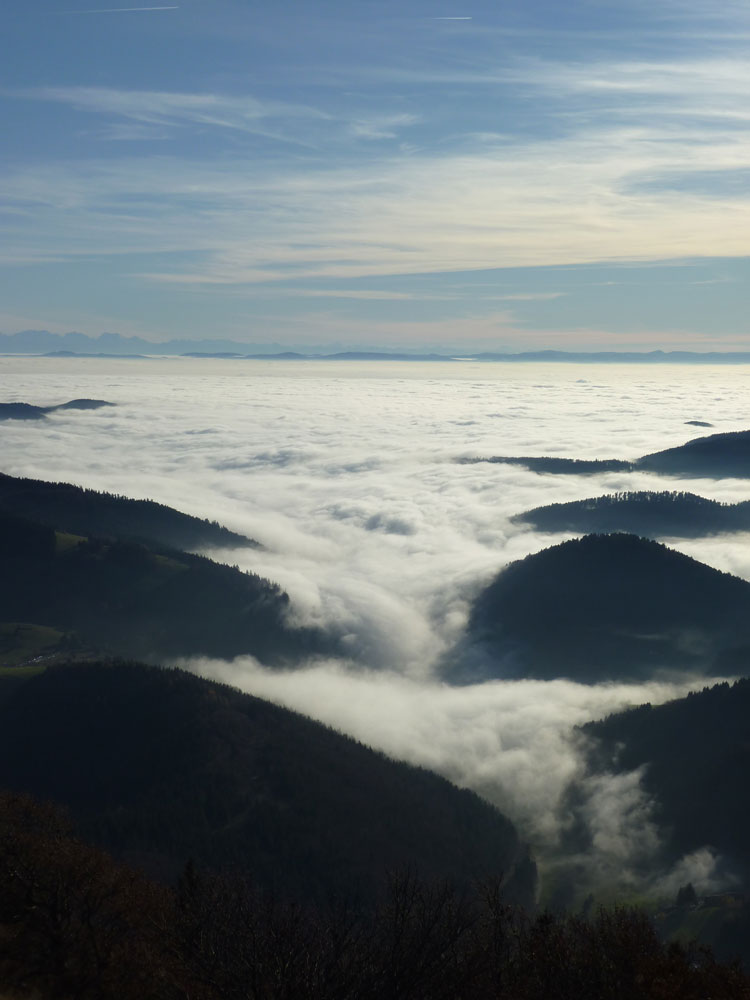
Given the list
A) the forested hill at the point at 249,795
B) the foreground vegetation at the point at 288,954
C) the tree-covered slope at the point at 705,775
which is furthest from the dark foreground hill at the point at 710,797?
the foreground vegetation at the point at 288,954

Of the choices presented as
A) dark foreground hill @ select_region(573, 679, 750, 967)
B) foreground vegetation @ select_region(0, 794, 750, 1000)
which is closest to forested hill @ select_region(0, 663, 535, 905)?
dark foreground hill @ select_region(573, 679, 750, 967)

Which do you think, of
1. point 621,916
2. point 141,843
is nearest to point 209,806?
point 141,843

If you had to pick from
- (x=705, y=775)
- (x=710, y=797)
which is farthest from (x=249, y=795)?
(x=705, y=775)

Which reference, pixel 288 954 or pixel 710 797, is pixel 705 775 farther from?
pixel 288 954

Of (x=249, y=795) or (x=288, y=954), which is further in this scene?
(x=249, y=795)

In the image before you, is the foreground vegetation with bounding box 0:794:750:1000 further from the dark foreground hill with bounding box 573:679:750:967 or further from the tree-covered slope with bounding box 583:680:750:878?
the tree-covered slope with bounding box 583:680:750:878

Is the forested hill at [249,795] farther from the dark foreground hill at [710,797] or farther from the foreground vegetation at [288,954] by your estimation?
the foreground vegetation at [288,954]

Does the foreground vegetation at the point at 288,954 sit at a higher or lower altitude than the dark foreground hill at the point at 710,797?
higher

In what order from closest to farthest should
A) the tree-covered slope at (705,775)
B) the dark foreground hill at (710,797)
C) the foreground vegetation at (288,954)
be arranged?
the foreground vegetation at (288,954) → the dark foreground hill at (710,797) → the tree-covered slope at (705,775)
